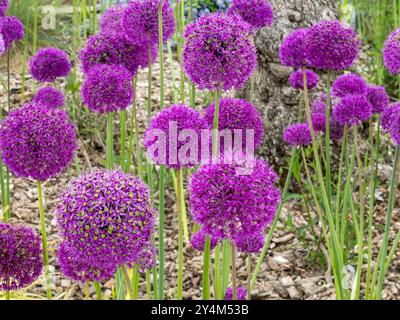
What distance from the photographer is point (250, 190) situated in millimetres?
1058

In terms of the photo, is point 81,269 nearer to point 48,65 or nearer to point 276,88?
point 48,65

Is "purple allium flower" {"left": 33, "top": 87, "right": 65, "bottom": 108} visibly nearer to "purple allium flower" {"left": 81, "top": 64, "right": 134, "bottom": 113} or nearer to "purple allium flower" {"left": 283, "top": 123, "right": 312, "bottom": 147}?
"purple allium flower" {"left": 81, "top": 64, "right": 134, "bottom": 113}

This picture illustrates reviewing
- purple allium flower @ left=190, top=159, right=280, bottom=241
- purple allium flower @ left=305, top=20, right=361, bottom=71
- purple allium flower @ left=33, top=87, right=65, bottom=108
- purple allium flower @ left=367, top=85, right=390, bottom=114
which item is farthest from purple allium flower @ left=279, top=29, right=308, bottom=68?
purple allium flower @ left=33, top=87, right=65, bottom=108

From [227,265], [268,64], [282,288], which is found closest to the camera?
[227,265]

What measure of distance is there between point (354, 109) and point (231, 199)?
924mm

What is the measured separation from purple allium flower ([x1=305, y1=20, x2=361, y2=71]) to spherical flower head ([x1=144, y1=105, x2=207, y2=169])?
491 mm

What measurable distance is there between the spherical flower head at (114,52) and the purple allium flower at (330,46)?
1.67 ft

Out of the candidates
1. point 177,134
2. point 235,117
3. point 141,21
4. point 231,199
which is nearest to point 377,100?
point 235,117

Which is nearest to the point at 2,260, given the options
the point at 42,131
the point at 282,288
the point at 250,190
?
the point at 42,131

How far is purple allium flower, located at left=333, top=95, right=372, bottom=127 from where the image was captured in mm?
1832

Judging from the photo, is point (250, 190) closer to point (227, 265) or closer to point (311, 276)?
point (227, 265)

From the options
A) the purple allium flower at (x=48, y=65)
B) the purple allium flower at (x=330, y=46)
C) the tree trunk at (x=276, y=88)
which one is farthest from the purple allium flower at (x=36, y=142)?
the tree trunk at (x=276, y=88)
